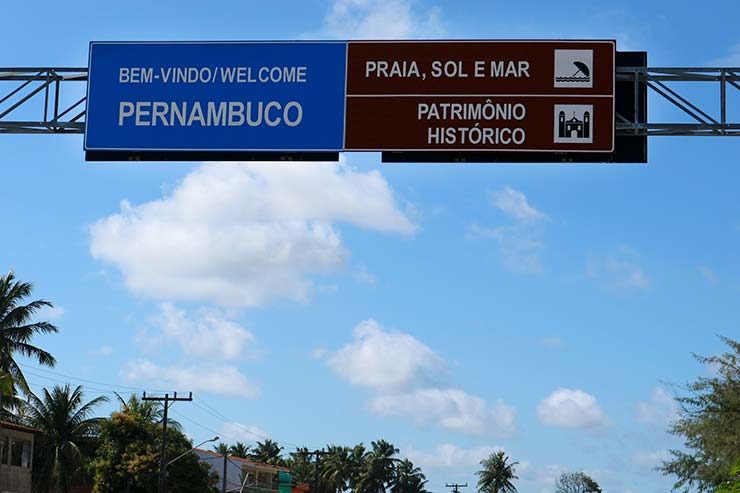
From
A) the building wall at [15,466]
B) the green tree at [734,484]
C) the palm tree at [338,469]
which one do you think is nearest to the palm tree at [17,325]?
the building wall at [15,466]

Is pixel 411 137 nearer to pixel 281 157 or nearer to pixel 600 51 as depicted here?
pixel 281 157

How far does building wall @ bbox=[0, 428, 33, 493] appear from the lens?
49031 millimetres

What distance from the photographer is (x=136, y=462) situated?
201 ft

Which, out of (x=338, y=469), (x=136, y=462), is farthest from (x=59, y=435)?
(x=338, y=469)

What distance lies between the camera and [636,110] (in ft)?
63.9

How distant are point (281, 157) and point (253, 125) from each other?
65 centimetres

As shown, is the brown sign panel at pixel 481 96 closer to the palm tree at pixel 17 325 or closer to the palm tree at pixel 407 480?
the palm tree at pixel 17 325

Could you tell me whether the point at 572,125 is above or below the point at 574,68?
below

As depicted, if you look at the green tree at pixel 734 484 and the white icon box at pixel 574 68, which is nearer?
the white icon box at pixel 574 68

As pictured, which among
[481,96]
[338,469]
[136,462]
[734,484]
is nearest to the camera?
[481,96]

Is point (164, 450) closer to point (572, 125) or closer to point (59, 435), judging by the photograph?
point (59, 435)

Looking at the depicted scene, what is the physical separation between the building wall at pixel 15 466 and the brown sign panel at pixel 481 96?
33822 millimetres

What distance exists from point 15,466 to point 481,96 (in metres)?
36.8

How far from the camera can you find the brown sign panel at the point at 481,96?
62.2 feet
